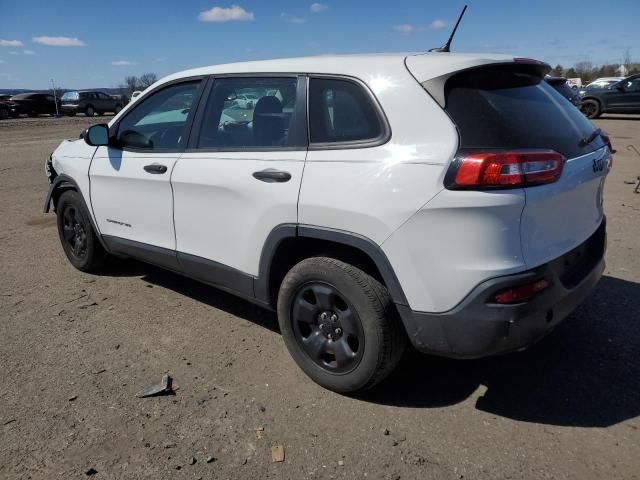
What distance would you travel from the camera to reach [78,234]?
4906 millimetres

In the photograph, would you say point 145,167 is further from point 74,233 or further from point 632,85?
point 632,85

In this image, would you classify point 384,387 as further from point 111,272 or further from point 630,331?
point 111,272

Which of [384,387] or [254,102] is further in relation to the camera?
[254,102]

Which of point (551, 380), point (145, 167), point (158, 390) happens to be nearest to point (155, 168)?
point (145, 167)

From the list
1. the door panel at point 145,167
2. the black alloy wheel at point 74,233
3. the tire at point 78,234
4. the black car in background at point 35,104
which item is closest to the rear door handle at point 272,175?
the door panel at point 145,167

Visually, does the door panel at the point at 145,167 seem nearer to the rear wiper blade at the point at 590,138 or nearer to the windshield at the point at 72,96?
the rear wiper blade at the point at 590,138

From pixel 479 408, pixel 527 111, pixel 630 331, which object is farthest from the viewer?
pixel 630 331

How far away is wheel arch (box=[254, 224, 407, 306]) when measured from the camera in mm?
2600

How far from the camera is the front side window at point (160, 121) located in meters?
3.74

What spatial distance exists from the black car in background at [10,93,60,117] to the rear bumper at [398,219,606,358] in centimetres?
3841

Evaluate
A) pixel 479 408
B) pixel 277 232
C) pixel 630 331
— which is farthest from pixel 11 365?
pixel 630 331

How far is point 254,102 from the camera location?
337 cm

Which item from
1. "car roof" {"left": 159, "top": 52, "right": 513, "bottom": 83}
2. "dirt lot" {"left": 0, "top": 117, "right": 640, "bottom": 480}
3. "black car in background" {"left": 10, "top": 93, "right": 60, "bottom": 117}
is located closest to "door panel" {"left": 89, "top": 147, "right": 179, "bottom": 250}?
"dirt lot" {"left": 0, "top": 117, "right": 640, "bottom": 480}

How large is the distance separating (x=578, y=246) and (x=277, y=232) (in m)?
1.60
